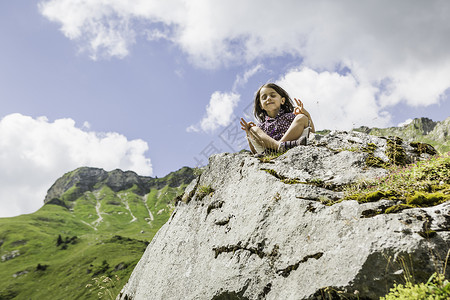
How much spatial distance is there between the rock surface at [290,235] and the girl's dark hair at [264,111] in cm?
162

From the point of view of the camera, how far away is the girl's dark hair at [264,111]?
9.85 metres

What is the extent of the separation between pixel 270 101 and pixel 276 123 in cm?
86

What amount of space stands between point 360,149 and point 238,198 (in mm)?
3474

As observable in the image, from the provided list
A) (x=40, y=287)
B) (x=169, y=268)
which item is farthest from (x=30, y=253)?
(x=169, y=268)

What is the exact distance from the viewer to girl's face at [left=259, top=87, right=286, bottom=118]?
9531 mm

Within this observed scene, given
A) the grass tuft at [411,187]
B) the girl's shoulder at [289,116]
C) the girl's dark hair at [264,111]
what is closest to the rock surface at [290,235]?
the grass tuft at [411,187]

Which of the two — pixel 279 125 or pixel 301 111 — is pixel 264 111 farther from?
pixel 301 111

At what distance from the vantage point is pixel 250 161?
7.86 m

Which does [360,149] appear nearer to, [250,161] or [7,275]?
[250,161]

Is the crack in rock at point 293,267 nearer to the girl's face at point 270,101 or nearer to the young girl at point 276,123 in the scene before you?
the young girl at point 276,123

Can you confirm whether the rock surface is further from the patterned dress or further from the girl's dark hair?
the girl's dark hair

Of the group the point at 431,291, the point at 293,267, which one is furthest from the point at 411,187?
the point at 293,267

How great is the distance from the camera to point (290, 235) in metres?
5.30

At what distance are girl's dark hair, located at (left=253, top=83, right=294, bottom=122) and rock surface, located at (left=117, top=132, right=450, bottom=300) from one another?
64.0 inches
